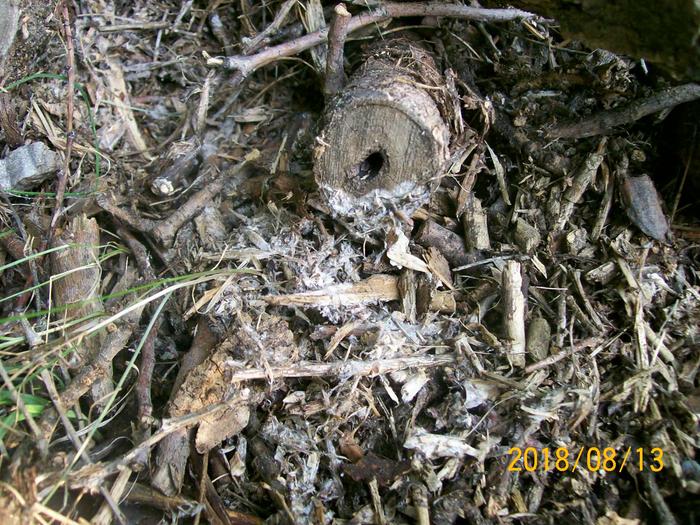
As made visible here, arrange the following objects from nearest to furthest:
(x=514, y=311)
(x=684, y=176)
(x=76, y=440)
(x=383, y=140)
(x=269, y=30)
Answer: (x=76, y=440) → (x=383, y=140) → (x=514, y=311) → (x=684, y=176) → (x=269, y=30)

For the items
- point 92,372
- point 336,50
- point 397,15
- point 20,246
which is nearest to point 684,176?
point 397,15

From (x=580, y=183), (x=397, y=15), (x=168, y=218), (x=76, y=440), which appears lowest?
(x=76, y=440)

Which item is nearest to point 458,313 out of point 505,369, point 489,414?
point 505,369

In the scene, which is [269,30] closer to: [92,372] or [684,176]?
[92,372]

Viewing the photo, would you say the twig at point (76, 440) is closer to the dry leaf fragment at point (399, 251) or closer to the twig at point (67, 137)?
the twig at point (67, 137)

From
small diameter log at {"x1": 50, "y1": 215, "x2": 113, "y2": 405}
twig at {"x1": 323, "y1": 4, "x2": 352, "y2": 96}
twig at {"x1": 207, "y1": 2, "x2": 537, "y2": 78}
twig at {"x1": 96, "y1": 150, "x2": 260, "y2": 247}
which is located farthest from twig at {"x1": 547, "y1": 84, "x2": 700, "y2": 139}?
small diameter log at {"x1": 50, "y1": 215, "x2": 113, "y2": 405}

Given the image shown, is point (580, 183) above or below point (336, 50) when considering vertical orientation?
below
